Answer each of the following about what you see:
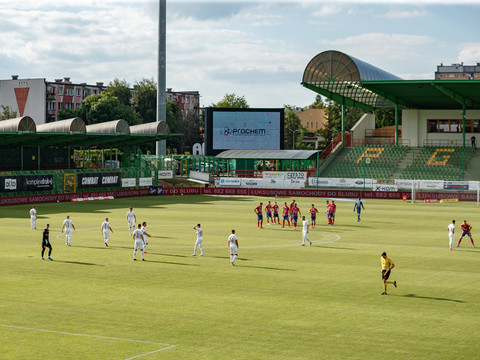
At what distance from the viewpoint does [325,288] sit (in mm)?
26594

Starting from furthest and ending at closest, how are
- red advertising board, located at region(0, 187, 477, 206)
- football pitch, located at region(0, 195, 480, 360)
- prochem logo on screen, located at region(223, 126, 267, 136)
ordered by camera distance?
1. prochem logo on screen, located at region(223, 126, 267, 136)
2. red advertising board, located at region(0, 187, 477, 206)
3. football pitch, located at region(0, 195, 480, 360)

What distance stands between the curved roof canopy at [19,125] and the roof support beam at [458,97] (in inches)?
1678

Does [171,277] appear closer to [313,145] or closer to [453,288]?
[453,288]

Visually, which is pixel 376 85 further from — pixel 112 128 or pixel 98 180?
pixel 98 180

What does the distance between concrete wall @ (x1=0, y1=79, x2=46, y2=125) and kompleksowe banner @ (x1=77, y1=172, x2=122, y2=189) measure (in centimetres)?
6984

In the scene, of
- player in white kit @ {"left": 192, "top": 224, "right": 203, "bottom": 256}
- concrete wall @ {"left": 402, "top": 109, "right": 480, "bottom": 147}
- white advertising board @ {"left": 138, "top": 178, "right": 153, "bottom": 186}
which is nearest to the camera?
player in white kit @ {"left": 192, "top": 224, "right": 203, "bottom": 256}

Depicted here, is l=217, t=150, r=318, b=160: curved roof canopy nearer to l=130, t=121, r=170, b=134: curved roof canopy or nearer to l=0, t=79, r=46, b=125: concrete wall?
l=130, t=121, r=170, b=134: curved roof canopy

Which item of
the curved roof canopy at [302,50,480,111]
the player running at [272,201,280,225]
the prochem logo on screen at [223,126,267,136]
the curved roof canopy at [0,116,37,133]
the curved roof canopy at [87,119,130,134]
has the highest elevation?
the curved roof canopy at [302,50,480,111]

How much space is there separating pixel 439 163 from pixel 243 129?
28421 millimetres

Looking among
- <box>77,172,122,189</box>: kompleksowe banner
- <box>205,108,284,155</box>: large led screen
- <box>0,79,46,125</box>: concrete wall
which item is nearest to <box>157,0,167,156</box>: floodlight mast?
<box>205,108,284,155</box>: large led screen

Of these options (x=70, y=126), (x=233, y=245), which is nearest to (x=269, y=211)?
(x=233, y=245)

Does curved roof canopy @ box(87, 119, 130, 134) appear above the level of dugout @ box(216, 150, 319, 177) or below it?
above

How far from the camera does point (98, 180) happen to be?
7794 centimetres

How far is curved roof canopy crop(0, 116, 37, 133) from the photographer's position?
225ft
